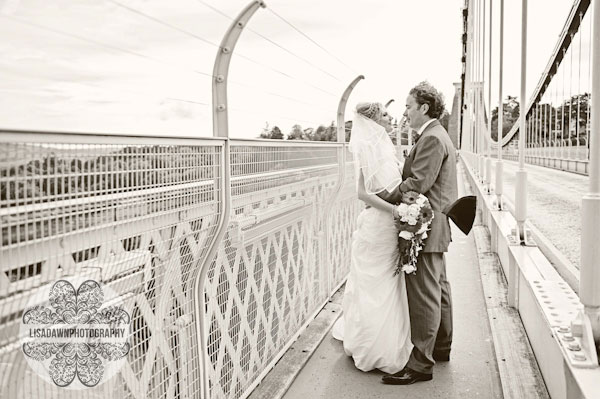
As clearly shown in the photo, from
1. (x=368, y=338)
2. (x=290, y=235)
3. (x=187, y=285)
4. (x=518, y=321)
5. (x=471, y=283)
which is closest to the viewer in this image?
(x=187, y=285)

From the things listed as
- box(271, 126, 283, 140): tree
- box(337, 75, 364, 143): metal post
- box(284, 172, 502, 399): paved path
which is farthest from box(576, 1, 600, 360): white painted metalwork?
box(337, 75, 364, 143): metal post

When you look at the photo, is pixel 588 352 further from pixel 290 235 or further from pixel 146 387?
pixel 290 235

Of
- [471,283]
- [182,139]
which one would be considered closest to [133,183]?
[182,139]

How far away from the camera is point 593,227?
6.48 feet

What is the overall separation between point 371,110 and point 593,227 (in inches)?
70.8

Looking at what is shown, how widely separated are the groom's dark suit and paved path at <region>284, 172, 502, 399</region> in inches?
6.5

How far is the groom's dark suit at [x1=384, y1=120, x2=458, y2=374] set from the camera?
10.5ft

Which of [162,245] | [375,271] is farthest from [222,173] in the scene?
[375,271]

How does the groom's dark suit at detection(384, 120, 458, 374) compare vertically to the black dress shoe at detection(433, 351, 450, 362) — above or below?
above

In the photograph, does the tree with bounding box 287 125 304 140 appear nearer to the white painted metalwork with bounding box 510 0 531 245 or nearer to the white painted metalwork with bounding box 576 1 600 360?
the white painted metalwork with bounding box 510 0 531 245

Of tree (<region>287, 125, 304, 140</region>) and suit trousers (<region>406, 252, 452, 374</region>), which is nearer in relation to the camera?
suit trousers (<region>406, 252, 452, 374</region>)

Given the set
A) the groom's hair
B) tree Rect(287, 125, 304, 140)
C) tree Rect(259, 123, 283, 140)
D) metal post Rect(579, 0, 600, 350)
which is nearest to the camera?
metal post Rect(579, 0, 600, 350)

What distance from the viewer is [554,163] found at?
27.5 meters

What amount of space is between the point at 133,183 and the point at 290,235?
6.92ft
